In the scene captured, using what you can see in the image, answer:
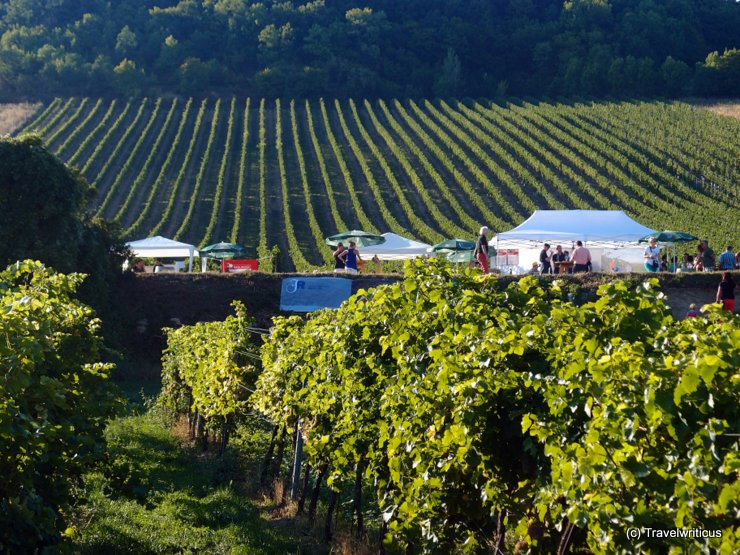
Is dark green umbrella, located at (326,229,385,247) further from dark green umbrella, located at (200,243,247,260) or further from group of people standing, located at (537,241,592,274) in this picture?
group of people standing, located at (537,241,592,274)

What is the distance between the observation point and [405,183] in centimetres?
5134

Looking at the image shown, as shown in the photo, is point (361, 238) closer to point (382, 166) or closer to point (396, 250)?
point (396, 250)

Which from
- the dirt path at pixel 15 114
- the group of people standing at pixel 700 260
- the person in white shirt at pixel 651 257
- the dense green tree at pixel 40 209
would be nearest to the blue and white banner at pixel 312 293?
the dense green tree at pixel 40 209

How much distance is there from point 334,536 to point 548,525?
3.75m

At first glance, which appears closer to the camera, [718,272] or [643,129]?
[718,272]

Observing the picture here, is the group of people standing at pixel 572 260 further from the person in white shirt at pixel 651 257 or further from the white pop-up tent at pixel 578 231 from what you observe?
the person in white shirt at pixel 651 257

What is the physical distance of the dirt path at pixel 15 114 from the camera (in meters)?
58.2

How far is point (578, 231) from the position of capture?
84.6 ft

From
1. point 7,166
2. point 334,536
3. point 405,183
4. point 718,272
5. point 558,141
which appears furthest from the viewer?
point 558,141

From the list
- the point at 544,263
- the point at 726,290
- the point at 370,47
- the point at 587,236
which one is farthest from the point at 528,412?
the point at 370,47

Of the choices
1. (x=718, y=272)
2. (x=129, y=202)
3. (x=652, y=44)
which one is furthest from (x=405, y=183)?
(x=652, y=44)

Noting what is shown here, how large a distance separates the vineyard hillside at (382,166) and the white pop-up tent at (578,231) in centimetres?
1192

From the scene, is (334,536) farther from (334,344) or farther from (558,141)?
(558,141)

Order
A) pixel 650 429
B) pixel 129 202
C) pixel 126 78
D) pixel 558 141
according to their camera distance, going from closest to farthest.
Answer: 1. pixel 650 429
2. pixel 129 202
3. pixel 558 141
4. pixel 126 78
